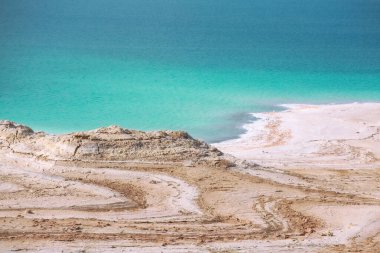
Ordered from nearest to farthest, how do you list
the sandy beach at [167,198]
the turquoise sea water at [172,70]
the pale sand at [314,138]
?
the sandy beach at [167,198] < the pale sand at [314,138] < the turquoise sea water at [172,70]

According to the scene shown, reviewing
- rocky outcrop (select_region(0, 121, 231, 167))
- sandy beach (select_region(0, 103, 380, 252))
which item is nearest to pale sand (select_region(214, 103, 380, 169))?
sandy beach (select_region(0, 103, 380, 252))

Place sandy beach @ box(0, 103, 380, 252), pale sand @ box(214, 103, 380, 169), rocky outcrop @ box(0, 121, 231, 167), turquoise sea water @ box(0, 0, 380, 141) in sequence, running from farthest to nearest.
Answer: turquoise sea water @ box(0, 0, 380, 141), pale sand @ box(214, 103, 380, 169), rocky outcrop @ box(0, 121, 231, 167), sandy beach @ box(0, 103, 380, 252)

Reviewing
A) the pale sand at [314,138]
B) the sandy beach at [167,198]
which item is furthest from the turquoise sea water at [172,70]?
the sandy beach at [167,198]

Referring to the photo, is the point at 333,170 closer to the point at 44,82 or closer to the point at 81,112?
the point at 81,112

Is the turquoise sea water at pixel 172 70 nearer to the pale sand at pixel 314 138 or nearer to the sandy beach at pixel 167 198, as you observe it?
the pale sand at pixel 314 138

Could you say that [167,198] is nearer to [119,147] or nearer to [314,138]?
[119,147]

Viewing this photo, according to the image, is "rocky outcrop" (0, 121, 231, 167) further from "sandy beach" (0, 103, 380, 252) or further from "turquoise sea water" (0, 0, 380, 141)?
"turquoise sea water" (0, 0, 380, 141)
